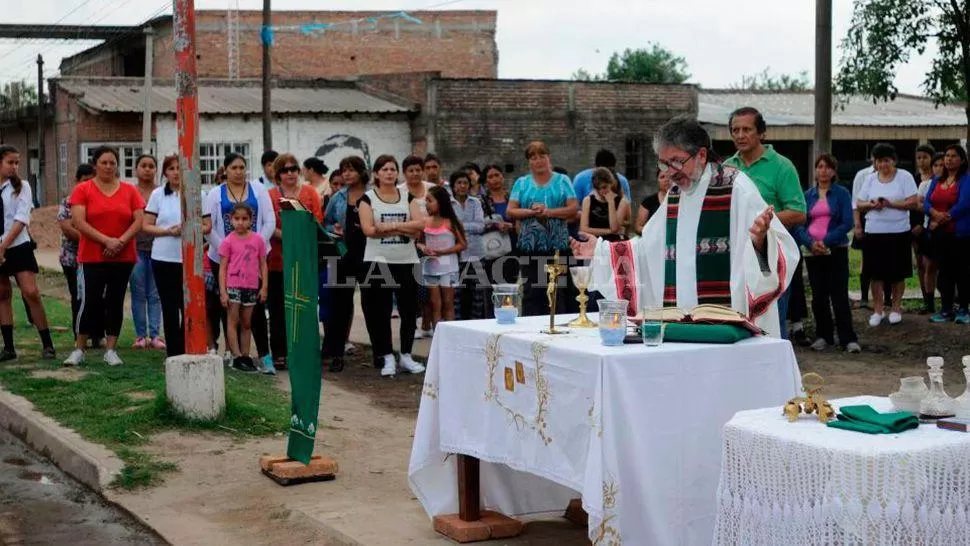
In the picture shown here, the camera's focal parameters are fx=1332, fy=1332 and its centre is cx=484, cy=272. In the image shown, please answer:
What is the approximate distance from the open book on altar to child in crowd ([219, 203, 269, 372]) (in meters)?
6.60

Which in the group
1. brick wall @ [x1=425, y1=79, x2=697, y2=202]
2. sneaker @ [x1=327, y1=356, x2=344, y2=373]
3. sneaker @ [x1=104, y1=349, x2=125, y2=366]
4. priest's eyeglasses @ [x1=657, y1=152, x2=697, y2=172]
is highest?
brick wall @ [x1=425, y1=79, x2=697, y2=202]

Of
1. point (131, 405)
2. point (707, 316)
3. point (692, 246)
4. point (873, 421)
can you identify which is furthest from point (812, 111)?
point (873, 421)

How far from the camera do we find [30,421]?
31.9 feet

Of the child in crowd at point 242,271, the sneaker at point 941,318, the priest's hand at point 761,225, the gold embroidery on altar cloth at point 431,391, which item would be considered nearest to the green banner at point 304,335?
the gold embroidery on altar cloth at point 431,391

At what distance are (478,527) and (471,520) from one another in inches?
4.8

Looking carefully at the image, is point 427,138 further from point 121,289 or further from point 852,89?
point 121,289

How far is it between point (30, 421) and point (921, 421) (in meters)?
7.06

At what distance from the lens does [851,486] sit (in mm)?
4188

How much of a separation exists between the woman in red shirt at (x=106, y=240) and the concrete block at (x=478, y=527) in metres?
6.17

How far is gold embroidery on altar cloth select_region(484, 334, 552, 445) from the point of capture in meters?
5.70

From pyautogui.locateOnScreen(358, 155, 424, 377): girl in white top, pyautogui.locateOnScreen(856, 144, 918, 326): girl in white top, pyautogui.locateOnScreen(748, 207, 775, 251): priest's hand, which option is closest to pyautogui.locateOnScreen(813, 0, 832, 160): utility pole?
pyautogui.locateOnScreen(856, 144, 918, 326): girl in white top

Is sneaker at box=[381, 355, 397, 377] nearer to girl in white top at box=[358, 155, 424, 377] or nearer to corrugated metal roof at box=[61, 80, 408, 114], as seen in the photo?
girl in white top at box=[358, 155, 424, 377]

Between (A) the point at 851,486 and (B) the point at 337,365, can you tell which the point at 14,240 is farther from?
(A) the point at 851,486

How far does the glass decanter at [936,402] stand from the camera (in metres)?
4.59
